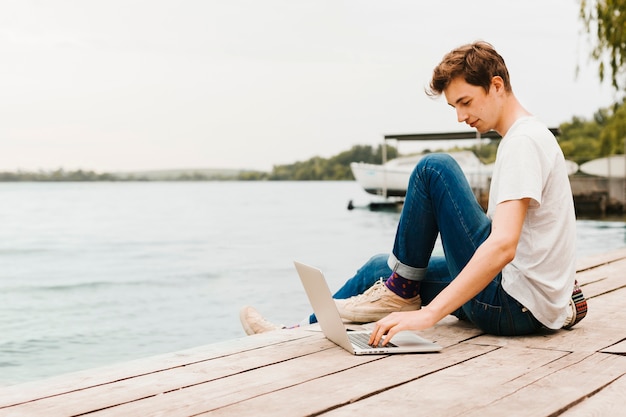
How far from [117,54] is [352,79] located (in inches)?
761

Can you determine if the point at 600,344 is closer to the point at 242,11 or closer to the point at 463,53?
the point at 463,53

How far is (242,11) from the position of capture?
199ft

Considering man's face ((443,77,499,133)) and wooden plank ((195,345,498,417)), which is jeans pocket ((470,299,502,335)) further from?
man's face ((443,77,499,133))

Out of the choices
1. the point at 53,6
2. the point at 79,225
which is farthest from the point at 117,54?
the point at 79,225

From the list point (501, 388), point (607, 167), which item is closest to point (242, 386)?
point (501, 388)

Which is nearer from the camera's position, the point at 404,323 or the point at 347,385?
the point at 347,385

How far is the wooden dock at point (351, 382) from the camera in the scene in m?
1.68

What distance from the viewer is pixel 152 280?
13.1 metres

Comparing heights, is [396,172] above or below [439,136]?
below

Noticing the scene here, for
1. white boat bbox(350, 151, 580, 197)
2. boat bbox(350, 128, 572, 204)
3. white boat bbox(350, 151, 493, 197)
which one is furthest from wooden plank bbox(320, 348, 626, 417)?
white boat bbox(350, 151, 493, 197)

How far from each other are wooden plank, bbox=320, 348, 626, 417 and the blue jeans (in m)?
0.22

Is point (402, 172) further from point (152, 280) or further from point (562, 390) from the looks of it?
point (562, 390)

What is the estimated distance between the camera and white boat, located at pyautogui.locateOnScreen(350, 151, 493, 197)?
25500 mm

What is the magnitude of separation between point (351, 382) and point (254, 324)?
1.11 metres
